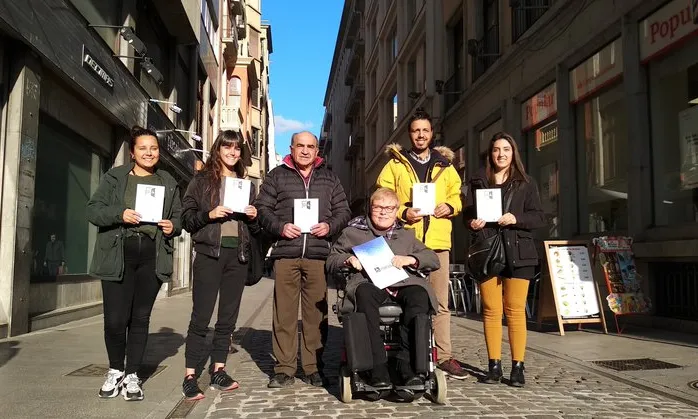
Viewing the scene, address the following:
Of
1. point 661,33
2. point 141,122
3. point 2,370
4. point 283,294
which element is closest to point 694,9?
point 661,33

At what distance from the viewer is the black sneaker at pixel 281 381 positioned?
4.89 m

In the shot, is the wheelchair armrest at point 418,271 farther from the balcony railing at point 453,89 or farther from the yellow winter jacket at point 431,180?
the balcony railing at point 453,89

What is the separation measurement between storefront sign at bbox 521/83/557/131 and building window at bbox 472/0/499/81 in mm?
2134

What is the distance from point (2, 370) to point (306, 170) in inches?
125

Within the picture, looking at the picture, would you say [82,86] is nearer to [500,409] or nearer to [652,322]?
[500,409]

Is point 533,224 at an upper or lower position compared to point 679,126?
lower

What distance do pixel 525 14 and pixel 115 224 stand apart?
37.6 feet

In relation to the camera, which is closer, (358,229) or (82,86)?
(358,229)

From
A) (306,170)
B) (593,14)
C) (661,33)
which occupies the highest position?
(593,14)

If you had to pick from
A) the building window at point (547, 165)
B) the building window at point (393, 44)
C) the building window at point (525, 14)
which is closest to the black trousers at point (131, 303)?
the building window at point (547, 165)

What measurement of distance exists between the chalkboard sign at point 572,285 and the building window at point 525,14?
582 centimetres

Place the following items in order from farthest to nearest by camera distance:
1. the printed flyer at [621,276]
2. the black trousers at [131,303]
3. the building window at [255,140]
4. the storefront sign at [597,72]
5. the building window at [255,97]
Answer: the building window at [255,140]
the building window at [255,97]
the storefront sign at [597,72]
the printed flyer at [621,276]
the black trousers at [131,303]

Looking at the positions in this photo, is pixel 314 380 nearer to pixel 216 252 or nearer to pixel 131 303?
pixel 216 252

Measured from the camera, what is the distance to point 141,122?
12867 millimetres
